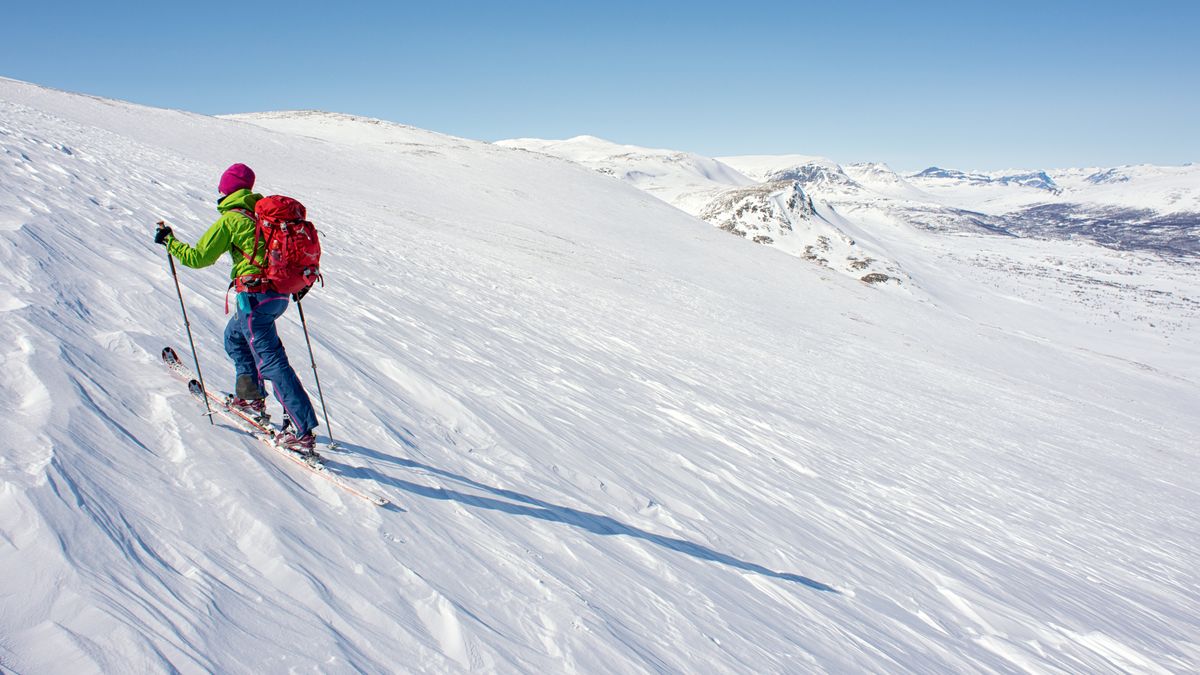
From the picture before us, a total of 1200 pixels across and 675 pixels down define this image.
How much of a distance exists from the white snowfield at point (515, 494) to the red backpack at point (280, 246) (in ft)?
3.49

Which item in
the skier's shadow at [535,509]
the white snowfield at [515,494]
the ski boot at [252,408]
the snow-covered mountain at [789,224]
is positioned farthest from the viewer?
the snow-covered mountain at [789,224]

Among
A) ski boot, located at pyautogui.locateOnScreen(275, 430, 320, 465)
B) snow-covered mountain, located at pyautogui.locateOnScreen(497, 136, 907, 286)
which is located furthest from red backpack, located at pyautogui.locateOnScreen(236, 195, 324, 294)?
snow-covered mountain, located at pyautogui.locateOnScreen(497, 136, 907, 286)

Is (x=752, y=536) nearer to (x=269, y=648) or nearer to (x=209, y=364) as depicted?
(x=269, y=648)

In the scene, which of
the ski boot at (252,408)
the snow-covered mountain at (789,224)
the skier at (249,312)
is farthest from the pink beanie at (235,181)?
the snow-covered mountain at (789,224)

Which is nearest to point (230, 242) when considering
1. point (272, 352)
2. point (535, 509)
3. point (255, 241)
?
point (255, 241)

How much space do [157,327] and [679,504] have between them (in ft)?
17.1

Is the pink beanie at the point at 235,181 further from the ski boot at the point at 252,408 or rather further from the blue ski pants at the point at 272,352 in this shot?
the ski boot at the point at 252,408

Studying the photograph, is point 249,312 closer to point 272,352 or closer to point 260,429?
point 272,352

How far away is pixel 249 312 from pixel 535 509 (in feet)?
8.35

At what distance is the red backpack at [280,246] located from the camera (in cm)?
386

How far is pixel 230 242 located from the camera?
3.83 m

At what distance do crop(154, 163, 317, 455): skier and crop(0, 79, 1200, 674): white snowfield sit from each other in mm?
316

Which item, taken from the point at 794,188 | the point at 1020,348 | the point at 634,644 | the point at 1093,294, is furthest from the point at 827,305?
the point at 1093,294

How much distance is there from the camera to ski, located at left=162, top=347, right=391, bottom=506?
12.9ft
